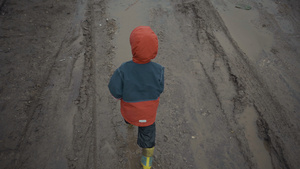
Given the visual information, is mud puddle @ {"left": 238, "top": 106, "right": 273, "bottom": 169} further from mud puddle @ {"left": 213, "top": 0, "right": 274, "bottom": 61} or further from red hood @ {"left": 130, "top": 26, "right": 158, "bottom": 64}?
red hood @ {"left": 130, "top": 26, "right": 158, "bottom": 64}

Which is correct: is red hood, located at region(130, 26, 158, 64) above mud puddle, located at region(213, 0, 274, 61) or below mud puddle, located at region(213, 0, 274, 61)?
above

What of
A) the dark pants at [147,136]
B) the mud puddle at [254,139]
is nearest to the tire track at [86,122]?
the dark pants at [147,136]

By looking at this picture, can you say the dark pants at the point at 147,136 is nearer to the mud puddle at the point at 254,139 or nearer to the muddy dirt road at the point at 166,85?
the muddy dirt road at the point at 166,85

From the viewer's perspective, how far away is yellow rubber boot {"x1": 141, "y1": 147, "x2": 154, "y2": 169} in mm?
2402

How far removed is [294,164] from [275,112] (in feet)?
2.82

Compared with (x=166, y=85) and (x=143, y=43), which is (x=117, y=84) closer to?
(x=143, y=43)

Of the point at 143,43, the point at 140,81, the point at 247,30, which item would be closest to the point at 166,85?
the point at 140,81

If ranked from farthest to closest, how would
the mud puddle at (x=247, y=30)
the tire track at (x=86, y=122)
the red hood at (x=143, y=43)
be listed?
the mud puddle at (x=247, y=30), the tire track at (x=86, y=122), the red hood at (x=143, y=43)

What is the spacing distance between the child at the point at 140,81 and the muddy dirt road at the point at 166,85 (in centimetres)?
94

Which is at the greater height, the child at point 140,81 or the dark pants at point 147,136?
the child at point 140,81

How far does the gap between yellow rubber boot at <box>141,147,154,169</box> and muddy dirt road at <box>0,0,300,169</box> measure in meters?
0.20

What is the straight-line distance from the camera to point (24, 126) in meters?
2.89

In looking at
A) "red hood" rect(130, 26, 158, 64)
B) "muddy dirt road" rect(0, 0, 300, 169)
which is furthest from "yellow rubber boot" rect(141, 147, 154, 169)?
"red hood" rect(130, 26, 158, 64)

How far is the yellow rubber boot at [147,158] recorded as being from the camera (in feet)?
7.88
